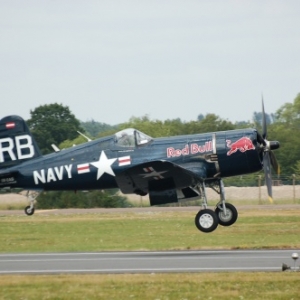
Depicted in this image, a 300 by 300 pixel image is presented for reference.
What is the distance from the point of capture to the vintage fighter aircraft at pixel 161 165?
24.6 meters

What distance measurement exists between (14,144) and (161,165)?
4.98m

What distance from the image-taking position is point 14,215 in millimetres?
44750

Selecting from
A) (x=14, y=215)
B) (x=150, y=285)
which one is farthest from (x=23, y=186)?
(x=14, y=215)

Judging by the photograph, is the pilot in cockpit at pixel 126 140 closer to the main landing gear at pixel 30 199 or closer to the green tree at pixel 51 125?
the main landing gear at pixel 30 199

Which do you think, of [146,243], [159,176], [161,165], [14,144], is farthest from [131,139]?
[146,243]

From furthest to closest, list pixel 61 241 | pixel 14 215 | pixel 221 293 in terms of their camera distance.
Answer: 1. pixel 14 215
2. pixel 61 241
3. pixel 221 293

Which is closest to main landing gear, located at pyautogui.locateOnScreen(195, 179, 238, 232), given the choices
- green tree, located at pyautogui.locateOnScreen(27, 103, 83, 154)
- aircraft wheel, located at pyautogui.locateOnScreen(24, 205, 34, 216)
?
aircraft wheel, located at pyautogui.locateOnScreen(24, 205, 34, 216)

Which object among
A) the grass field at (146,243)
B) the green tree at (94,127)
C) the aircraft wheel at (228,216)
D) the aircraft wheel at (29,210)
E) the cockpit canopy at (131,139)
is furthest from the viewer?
the green tree at (94,127)

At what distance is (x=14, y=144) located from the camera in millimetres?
26750

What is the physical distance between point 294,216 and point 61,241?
473 inches

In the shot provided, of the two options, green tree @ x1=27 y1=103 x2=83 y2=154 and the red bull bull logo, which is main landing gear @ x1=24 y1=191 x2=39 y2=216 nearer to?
the red bull bull logo

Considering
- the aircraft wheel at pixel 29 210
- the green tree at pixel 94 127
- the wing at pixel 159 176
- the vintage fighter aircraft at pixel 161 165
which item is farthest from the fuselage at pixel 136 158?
the green tree at pixel 94 127

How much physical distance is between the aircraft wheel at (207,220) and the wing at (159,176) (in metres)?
0.89

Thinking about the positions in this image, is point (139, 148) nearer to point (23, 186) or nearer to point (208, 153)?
point (208, 153)
